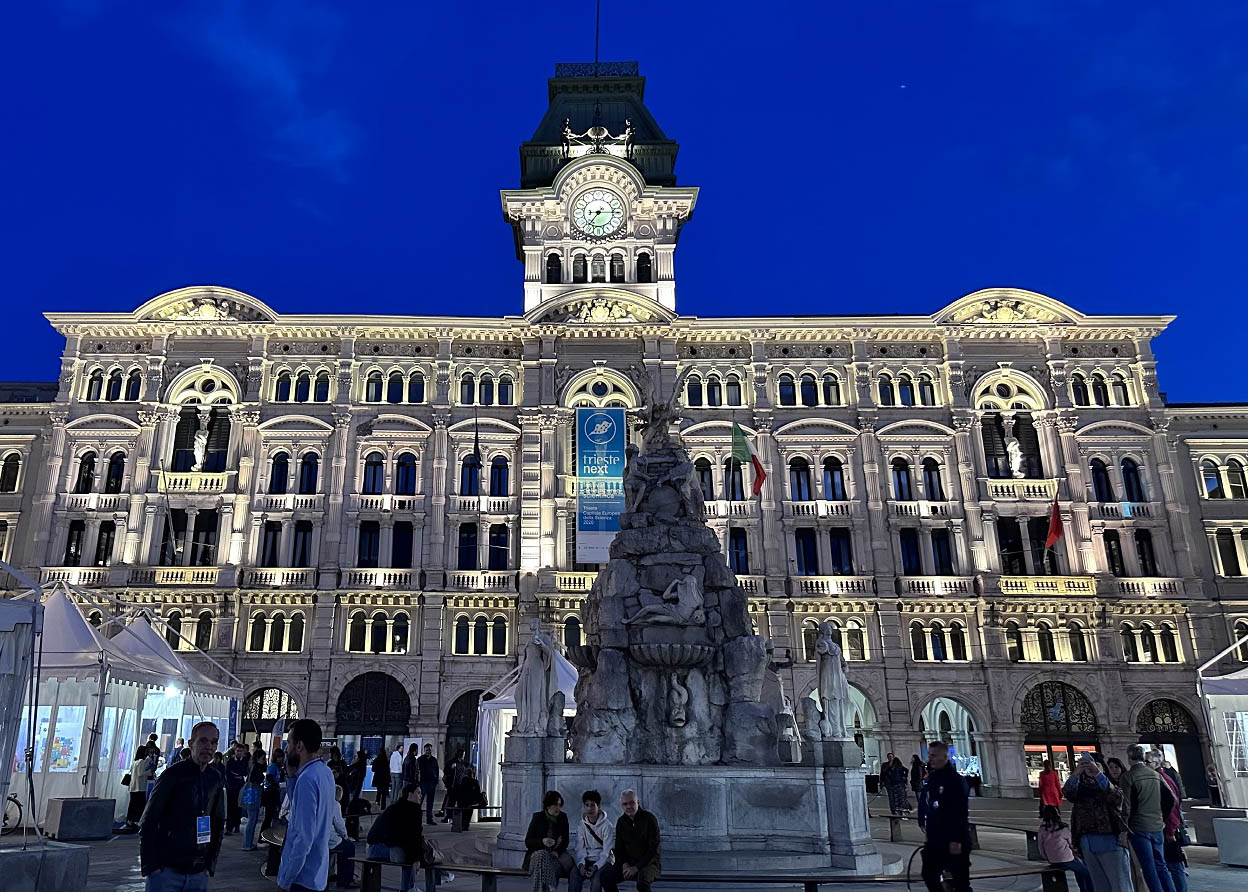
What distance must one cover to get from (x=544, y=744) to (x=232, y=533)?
29835 millimetres

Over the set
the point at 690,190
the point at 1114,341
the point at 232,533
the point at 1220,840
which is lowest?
the point at 1220,840

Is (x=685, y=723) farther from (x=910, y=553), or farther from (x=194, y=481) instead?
(x=194, y=481)

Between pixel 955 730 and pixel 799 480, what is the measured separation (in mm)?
12641

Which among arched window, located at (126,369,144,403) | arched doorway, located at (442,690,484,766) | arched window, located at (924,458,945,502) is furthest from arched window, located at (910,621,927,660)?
arched window, located at (126,369,144,403)

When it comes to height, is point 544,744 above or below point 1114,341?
below

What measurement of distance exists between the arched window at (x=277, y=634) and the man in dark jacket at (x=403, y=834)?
31574 millimetres

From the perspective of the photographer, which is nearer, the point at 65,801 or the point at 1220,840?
the point at 1220,840

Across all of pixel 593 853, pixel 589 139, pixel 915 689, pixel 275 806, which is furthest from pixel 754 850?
pixel 589 139

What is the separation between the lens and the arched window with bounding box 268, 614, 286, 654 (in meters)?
39.3

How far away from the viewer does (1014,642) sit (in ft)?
132

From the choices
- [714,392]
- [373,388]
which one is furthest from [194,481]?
[714,392]

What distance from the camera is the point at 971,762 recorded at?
127ft

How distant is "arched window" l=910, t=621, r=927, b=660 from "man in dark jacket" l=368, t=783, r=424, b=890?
110 ft

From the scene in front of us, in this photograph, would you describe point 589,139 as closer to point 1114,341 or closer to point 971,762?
point 1114,341
